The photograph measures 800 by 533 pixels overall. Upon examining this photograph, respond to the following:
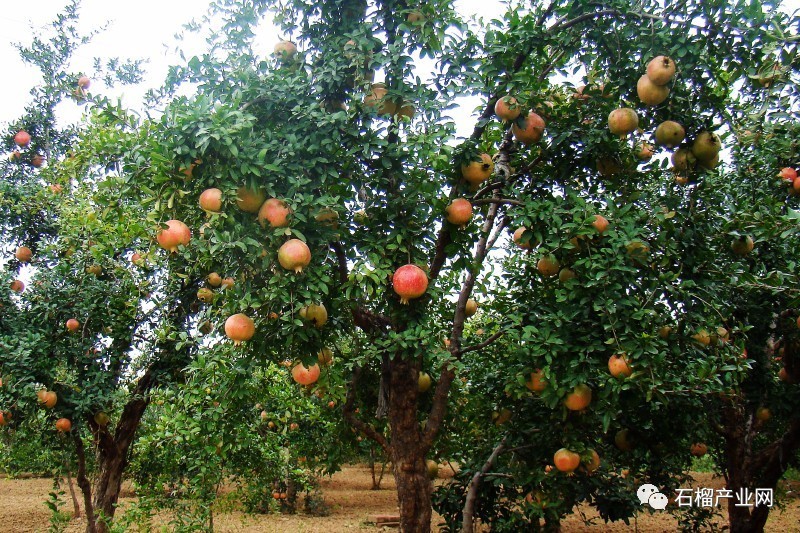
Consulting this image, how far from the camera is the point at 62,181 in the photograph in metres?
5.90

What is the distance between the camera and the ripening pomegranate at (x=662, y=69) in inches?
123

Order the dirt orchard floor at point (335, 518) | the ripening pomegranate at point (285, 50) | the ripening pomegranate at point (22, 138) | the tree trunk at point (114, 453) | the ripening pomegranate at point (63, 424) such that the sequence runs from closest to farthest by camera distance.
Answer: the ripening pomegranate at point (285, 50)
the ripening pomegranate at point (63, 424)
the tree trunk at point (114, 453)
the ripening pomegranate at point (22, 138)
the dirt orchard floor at point (335, 518)

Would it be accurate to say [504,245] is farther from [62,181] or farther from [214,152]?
[62,181]

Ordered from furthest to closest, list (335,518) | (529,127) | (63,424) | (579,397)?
(335,518)
(63,424)
(529,127)
(579,397)

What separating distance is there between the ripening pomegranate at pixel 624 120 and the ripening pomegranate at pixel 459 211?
3.12 feet

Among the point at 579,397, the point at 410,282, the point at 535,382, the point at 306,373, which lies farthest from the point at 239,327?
the point at 579,397

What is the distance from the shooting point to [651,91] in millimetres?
3211

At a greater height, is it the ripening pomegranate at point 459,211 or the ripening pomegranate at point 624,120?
the ripening pomegranate at point 624,120

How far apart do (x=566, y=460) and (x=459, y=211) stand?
1.83 metres

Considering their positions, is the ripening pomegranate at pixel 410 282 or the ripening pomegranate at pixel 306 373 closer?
the ripening pomegranate at pixel 410 282

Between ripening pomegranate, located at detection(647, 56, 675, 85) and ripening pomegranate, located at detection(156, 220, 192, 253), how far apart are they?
253 centimetres

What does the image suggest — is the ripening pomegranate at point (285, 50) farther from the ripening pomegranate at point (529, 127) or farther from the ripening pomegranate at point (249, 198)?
the ripening pomegranate at point (529, 127)

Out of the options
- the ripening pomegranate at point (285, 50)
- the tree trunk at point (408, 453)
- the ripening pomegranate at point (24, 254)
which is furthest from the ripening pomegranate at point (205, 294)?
the ripening pomegranate at point (24, 254)

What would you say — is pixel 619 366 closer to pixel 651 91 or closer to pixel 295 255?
pixel 651 91
